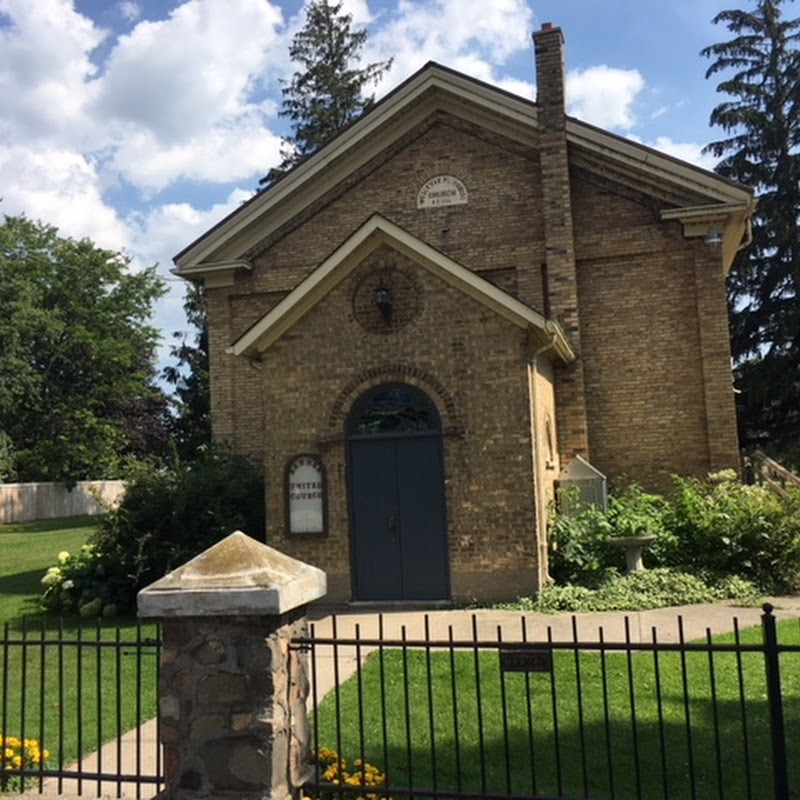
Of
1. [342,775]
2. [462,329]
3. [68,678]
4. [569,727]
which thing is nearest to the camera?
[342,775]

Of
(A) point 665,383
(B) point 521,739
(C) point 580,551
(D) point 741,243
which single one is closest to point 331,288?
(C) point 580,551

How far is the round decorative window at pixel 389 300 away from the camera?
11898 mm

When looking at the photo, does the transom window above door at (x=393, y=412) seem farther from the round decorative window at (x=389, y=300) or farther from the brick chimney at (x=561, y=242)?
the brick chimney at (x=561, y=242)

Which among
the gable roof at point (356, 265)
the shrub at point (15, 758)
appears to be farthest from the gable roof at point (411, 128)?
the shrub at point (15, 758)

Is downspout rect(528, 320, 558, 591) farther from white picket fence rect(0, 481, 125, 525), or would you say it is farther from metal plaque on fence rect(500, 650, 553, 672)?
white picket fence rect(0, 481, 125, 525)

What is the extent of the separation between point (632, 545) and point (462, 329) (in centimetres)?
377

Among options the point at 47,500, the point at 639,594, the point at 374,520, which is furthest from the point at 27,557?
the point at 47,500

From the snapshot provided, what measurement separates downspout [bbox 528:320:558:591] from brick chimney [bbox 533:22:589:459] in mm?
2999

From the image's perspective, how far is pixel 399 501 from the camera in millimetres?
11812

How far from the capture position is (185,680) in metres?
4.33

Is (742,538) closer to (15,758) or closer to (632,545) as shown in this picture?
(632,545)

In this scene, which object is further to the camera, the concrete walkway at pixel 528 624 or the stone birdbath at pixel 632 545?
the stone birdbath at pixel 632 545

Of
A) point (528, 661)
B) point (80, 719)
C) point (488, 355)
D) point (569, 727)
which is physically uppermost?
point (488, 355)

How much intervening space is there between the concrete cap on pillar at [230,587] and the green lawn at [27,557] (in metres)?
7.94
